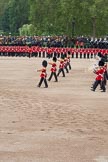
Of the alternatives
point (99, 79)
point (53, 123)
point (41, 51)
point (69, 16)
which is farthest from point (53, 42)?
point (53, 123)

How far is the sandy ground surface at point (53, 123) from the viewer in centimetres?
1209

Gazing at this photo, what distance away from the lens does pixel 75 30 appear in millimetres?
68812

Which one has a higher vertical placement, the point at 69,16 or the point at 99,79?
the point at 99,79

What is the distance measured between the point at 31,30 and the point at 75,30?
10.7 m

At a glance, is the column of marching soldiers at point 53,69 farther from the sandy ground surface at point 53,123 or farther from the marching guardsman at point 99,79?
the marching guardsman at point 99,79

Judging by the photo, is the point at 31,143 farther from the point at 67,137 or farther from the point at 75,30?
the point at 75,30

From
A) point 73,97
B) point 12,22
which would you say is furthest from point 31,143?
point 12,22

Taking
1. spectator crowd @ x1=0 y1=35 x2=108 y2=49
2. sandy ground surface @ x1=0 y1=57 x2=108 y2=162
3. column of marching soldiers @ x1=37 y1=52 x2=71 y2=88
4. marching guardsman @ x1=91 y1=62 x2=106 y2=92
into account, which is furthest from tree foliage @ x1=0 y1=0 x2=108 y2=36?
marching guardsman @ x1=91 y1=62 x2=106 y2=92

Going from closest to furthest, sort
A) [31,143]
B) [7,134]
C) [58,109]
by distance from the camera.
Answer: [31,143], [7,134], [58,109]

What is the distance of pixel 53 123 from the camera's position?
612 inches

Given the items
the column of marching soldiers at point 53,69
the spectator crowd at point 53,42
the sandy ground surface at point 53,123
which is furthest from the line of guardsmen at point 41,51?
the sandy ground surface at point 53,123

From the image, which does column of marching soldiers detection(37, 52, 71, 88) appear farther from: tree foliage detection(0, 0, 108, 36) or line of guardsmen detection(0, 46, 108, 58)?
tree foliage detection(0, 0, 108, 36)

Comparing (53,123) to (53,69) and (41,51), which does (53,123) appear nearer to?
(53,69)

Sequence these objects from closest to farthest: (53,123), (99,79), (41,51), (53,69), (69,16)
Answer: (53,123), (99,79), (53,69), (41,51), (69,16)
